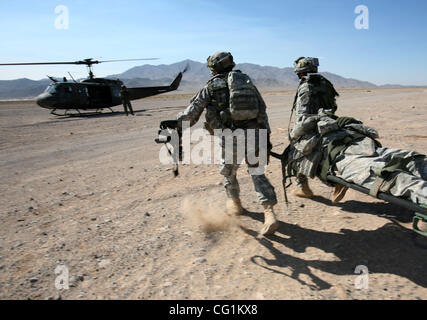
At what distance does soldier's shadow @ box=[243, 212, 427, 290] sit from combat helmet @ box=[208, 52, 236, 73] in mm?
2038

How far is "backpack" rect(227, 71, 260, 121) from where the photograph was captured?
11.3 ft

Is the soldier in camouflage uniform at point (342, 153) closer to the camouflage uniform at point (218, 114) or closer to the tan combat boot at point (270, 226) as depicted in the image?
the camouflage uniform at point (218, 114)

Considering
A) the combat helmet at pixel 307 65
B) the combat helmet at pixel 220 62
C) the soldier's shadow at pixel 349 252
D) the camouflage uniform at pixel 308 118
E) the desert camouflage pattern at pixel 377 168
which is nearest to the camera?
the desert camouflage pattern at pixel 377 168

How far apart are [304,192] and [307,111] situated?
1.25 m

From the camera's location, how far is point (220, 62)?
3.69 metres

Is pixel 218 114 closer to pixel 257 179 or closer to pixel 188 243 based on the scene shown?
pixel 257 179

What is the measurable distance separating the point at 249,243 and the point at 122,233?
1522 mm

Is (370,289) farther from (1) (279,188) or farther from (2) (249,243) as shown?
(1) (279,188)

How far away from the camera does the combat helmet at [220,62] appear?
12.1 ft

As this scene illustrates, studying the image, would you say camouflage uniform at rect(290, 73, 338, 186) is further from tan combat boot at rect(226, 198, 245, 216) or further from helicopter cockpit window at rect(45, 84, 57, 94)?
helicopter cockpit window at rect(45, 84, 57, 94)

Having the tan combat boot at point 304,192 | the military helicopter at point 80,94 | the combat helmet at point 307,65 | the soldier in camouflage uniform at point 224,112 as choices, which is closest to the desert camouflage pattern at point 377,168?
the soldier in camouflage uniform at point 224,112

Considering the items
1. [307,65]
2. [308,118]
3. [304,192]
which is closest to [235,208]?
[304,192]

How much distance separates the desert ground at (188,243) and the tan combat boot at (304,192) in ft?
0.46

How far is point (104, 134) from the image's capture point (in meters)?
11.8
